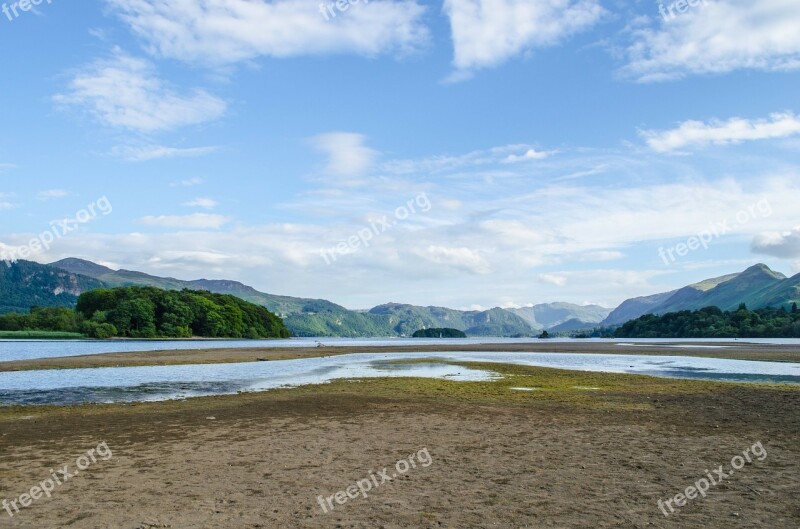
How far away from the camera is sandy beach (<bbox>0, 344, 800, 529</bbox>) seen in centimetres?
1212

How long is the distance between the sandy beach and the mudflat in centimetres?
7

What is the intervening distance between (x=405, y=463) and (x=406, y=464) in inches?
4.5

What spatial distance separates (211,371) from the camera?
5747 cm

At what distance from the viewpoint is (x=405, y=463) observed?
17156 millimetres

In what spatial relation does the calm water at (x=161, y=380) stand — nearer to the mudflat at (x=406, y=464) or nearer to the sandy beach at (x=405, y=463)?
the mudflat at (x=406, y=464)

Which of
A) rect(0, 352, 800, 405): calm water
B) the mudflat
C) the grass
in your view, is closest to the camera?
the mudflat

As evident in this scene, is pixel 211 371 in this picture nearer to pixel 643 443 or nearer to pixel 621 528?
pixel 643 443

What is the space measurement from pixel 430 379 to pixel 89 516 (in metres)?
37.4

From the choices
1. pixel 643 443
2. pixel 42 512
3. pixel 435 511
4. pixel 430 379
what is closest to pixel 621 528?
pixel 435 511

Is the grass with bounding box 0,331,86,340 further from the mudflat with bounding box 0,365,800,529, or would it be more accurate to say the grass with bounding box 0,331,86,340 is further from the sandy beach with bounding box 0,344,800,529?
the sandy beach with bounding box 0,344,800,529

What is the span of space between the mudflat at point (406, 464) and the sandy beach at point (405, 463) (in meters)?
0.07

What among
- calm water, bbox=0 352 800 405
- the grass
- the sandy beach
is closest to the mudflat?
the sandy beach

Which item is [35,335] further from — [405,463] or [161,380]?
[405,463]

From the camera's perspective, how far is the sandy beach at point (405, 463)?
12117 millimetres
